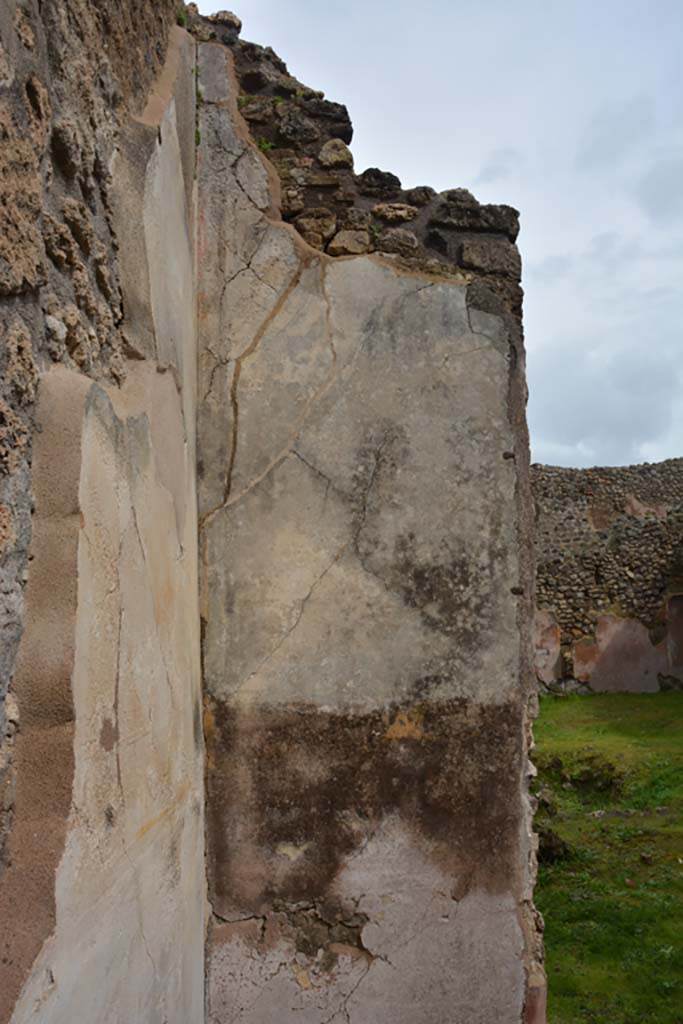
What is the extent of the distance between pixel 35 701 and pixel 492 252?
2669 mm

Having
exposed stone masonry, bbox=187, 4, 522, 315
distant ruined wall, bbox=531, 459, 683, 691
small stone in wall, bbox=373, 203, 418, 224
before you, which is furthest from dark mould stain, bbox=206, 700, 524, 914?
distant ruined wall, bbox=531, 459, 683, 691

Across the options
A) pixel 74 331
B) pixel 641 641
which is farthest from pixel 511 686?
pixel 641 641

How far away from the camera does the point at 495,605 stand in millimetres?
3027

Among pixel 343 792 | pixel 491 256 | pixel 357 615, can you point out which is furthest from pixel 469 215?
pixel 343 792

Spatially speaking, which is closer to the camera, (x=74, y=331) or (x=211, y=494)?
(x=74, y=331)

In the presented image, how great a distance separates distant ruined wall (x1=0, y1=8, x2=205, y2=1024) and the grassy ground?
2.72 m

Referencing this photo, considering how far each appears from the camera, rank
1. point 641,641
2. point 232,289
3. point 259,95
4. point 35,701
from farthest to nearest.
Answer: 1. point 641,641
2. point 259,95
3. point 232,289
4. point 35,701

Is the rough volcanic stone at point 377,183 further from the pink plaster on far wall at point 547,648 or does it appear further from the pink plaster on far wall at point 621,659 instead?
the pink plaster on far wall at point 621,659

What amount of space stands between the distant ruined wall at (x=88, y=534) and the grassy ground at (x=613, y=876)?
2724 millimetres

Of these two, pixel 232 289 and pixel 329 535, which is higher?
pixel 232 289

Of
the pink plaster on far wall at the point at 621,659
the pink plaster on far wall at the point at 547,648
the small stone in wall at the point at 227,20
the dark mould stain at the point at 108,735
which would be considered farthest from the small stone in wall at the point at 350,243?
the pink plaster on far wall at the point at 621,659

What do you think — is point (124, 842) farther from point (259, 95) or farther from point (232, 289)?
point (259, 95)

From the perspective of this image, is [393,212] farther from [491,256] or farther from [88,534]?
[88,534]

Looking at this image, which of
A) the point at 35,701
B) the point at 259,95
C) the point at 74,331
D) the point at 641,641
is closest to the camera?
the point at 35,701
